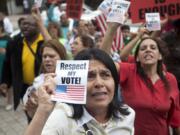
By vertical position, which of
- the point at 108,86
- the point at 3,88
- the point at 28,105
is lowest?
the point at 3,88

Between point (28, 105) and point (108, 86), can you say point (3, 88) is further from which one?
point (108, 86)

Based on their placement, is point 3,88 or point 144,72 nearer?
point 144,72

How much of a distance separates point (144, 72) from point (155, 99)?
0.99 ft

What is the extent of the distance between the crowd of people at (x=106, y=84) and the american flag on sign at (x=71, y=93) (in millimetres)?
41

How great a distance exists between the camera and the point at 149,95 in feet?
13.3

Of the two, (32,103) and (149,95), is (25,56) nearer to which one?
(149,95)

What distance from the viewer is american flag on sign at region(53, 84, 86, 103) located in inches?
97.3

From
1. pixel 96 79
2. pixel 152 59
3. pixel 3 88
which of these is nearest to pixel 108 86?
pixel 96 79

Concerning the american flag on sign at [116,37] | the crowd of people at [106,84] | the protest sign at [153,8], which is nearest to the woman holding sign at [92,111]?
the crowd of people at [106,84]

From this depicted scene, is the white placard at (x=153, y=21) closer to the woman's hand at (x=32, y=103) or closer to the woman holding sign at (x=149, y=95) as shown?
the woman holding sign at (x=149, y=95)

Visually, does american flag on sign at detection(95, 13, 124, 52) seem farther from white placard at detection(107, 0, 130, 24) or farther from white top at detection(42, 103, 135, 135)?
white top at detection(42, 103, 135, 135)

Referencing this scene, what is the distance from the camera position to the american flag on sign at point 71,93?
2471 mm

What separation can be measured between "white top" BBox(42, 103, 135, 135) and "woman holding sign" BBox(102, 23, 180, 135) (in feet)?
4.26

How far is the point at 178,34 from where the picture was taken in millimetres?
5457
